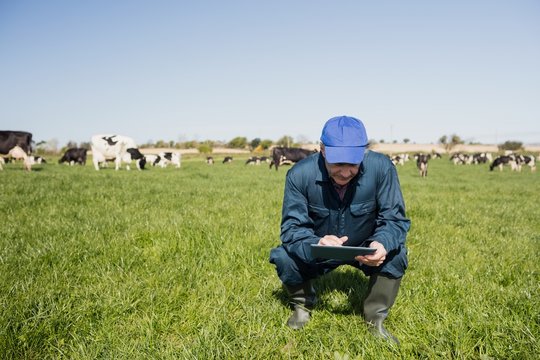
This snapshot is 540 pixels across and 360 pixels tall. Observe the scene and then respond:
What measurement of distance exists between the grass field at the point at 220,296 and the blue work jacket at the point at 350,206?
0.66 meters

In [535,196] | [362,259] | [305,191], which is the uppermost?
[305,191]

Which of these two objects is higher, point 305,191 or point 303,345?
point 305,191

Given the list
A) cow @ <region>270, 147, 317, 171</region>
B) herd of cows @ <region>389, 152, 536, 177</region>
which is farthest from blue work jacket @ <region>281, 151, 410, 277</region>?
cow @ <region>270, 147, 317, 171</region>

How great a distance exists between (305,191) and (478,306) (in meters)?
1.95

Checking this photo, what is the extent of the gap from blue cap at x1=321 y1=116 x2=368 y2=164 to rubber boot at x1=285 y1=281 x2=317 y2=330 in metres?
1.31

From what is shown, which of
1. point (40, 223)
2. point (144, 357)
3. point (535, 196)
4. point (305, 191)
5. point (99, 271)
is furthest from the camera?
point (535, 196)

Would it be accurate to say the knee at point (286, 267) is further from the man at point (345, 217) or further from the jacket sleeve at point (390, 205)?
the jacket sleeve at point (390, 205)

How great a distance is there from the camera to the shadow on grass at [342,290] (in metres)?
3.42

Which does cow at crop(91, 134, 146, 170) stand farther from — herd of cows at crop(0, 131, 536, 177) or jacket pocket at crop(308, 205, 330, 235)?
jacket pocket at crop(308, 205, 330, 235)

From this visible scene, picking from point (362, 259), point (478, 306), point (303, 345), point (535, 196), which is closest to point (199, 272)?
point (303, 345)

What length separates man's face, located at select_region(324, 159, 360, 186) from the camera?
109 inches

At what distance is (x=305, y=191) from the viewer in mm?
3096

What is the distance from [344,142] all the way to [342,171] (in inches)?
9.9

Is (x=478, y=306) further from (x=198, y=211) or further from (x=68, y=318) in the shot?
(x=198, y=211)
